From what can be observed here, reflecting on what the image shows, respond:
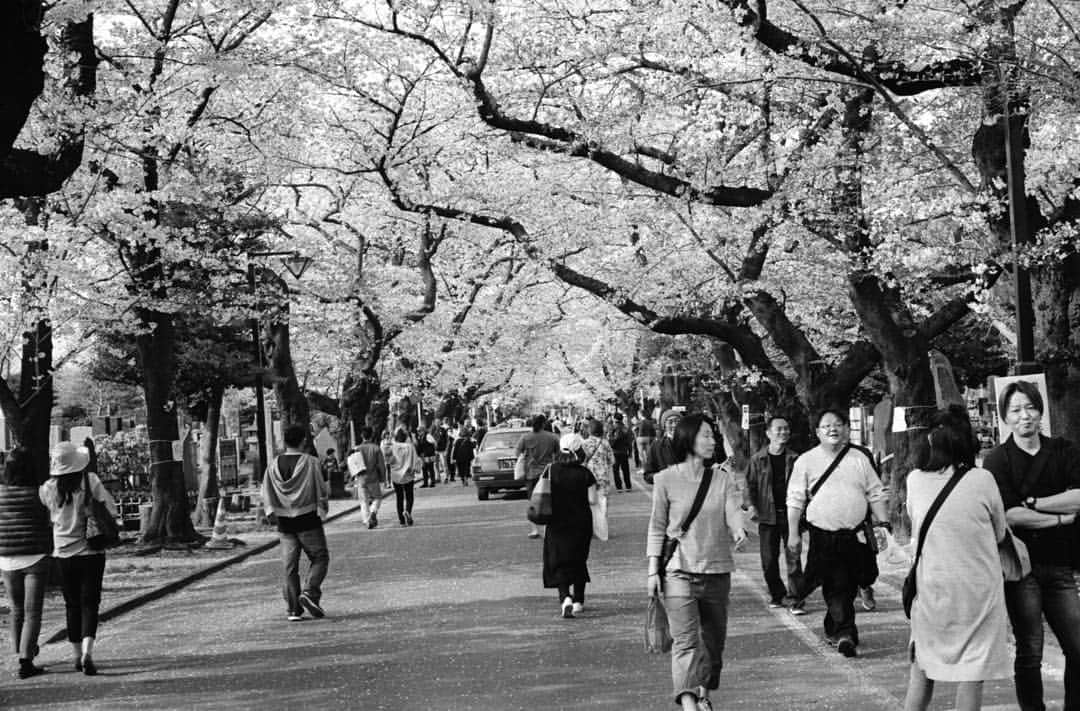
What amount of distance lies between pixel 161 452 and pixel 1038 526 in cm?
1738

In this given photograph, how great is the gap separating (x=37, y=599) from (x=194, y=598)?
18.4ft

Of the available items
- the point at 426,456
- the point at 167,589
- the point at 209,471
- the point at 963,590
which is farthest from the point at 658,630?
the point at 426,456

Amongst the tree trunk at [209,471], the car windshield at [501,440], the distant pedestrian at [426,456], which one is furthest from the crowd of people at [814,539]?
the distant pedestrian at [426,456]

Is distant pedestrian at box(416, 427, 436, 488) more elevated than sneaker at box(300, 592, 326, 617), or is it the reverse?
distant pedestrian at box(416, 427, 436, 488)

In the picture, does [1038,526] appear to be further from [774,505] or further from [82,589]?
[82,589]

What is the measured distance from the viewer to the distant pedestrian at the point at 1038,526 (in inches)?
271

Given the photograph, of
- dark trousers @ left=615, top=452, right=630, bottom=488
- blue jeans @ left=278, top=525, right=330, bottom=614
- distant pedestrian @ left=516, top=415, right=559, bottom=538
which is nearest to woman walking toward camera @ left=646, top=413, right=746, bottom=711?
blue jeans @ left=278, top=525, right=330, bottom=614

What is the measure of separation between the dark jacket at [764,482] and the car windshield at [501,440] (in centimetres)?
2286

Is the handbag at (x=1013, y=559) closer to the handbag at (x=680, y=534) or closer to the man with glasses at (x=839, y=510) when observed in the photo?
the handbag at (x=680, y=534)

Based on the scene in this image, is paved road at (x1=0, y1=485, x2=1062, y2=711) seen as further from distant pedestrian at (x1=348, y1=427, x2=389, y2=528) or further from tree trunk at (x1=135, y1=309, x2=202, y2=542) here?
distant pedestrian at (x1=348, y1=427, x2=389, y2=528)

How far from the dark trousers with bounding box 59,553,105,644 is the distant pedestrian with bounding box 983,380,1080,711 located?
6.67 m

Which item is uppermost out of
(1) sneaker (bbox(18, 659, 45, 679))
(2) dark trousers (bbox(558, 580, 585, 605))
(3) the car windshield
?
(3) the car windshield

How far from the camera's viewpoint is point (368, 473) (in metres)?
25.3

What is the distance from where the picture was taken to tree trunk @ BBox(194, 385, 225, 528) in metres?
28.2
